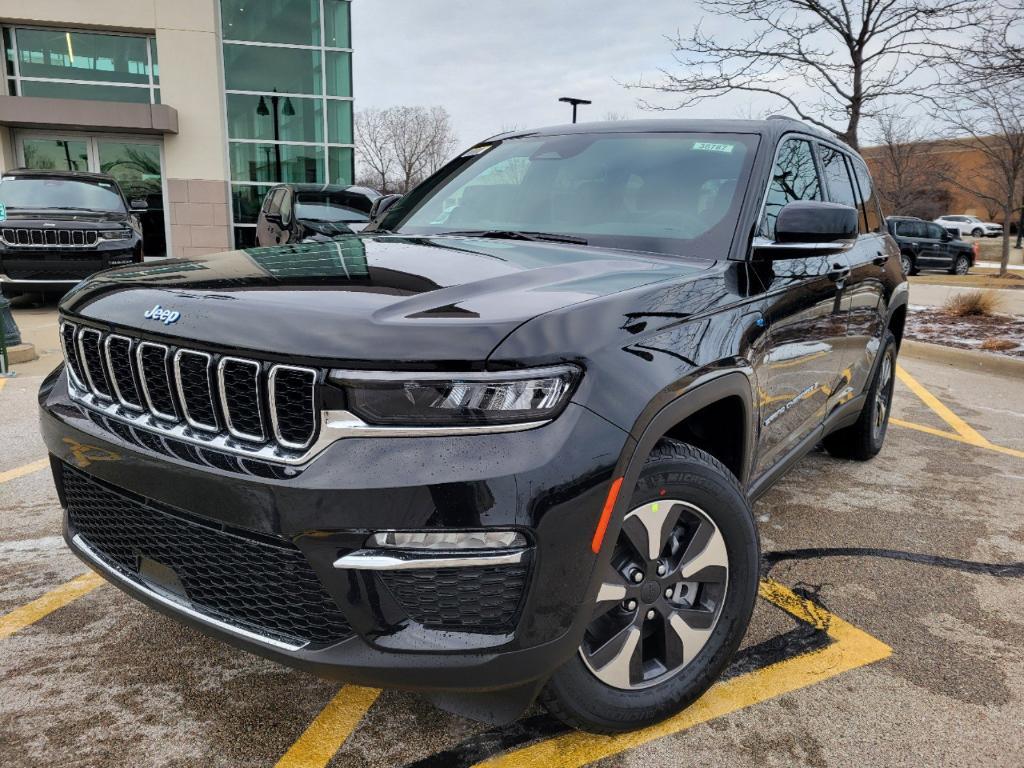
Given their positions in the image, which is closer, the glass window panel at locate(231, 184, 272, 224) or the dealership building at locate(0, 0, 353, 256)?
the dealership building at locate(0, 0, 353, 256)

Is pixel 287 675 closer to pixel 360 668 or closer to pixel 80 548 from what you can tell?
pixel 80 548

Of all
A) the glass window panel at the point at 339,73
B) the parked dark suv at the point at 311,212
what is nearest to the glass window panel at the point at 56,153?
the glass window panel at the point at 339,73

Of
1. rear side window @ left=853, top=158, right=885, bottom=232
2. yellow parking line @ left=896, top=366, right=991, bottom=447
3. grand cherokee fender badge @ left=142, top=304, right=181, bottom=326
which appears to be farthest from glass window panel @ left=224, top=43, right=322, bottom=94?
grand cherokee fender badge @ left=142, top=304, right=181, bottom=326

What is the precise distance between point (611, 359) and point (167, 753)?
1571 mm

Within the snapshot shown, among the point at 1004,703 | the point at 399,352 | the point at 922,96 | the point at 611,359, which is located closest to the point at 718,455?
the point at 611,359

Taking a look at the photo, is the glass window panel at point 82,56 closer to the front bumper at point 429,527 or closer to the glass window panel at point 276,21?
the glass window panel at point 276,21

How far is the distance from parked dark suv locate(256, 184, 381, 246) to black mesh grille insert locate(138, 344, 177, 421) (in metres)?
7.92

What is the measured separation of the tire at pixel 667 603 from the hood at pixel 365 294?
563mm

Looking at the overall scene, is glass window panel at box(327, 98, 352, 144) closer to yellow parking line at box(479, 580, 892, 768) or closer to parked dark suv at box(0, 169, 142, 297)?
parked dark suv at box(0, 169, 142, 297)

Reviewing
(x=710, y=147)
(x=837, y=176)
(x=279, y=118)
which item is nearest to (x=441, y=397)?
(x=710, y=147)

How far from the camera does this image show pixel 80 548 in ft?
7.54

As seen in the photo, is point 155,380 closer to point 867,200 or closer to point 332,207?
point 867,200

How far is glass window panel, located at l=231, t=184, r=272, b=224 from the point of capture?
1805cm

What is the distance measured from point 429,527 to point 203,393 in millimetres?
662
